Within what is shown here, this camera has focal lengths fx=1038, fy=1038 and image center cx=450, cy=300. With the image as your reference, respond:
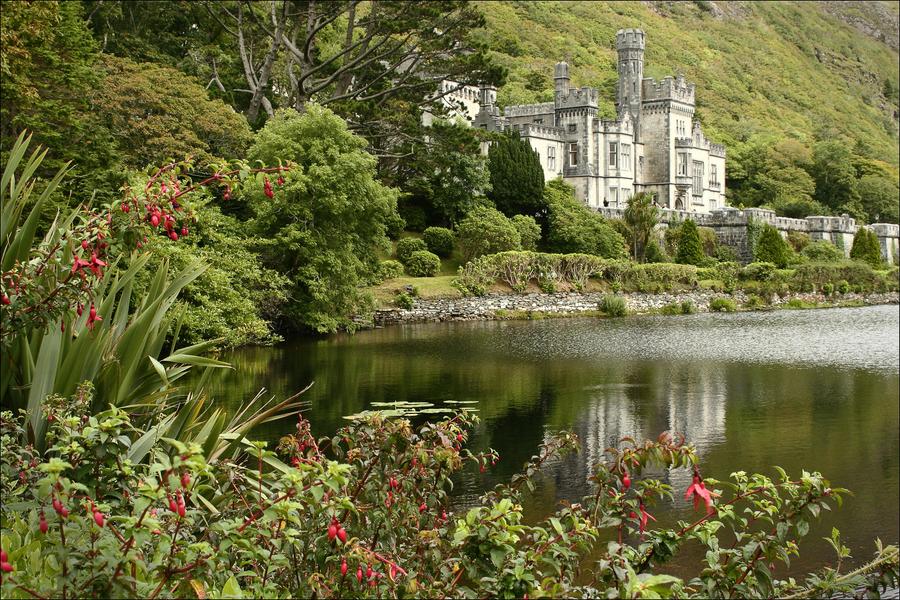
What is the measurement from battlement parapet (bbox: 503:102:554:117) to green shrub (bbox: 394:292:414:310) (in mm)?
29706

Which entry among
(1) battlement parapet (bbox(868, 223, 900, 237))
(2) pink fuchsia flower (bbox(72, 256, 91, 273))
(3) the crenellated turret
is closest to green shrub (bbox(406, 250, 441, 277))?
(3) the crenellated turret

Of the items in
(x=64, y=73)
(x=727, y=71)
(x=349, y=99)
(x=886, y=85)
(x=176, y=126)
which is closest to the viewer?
(x=64, y=73)

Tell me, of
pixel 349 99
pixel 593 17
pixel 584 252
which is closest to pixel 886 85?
pixel 593 17

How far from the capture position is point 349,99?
36.7 m

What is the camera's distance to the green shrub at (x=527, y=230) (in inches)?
1925

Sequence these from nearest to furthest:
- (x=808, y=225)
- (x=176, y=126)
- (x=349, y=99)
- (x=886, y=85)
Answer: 1. (x=176, y=126)
2. (x=349, y=99)
3. (x=808, y=225)
4. (x=886, y=85)

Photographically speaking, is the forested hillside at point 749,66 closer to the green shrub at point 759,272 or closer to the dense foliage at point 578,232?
the green shrub at point 759,272

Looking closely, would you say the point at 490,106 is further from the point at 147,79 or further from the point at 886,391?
the point at 886,391

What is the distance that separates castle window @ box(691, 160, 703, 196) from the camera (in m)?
72.7

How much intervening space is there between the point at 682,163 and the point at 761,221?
1141cm

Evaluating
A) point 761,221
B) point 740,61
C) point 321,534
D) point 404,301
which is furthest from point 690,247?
point 740,61

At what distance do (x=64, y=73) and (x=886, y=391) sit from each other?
22.7 meters

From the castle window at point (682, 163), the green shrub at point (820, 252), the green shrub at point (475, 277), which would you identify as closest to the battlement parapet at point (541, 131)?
the castle window at point (682, 163)

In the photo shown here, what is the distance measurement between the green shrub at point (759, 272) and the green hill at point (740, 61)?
33608 millimetres
